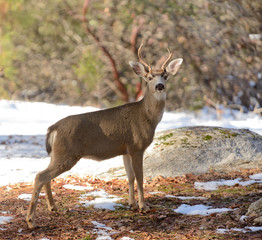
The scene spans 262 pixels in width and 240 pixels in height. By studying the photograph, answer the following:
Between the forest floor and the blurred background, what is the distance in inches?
410

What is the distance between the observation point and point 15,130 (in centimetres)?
1465

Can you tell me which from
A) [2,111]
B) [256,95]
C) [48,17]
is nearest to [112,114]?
[2,111]

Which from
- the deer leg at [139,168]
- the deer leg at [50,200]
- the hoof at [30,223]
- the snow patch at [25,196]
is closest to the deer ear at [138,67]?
the deer leg at [139,168]

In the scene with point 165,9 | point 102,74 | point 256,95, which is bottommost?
point 256,95

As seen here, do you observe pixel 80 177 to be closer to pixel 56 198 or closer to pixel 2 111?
pixel 56 198

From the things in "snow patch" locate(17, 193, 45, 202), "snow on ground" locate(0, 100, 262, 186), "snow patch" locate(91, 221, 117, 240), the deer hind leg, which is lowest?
"snow on ground" locate(0, 100, 262, 186)

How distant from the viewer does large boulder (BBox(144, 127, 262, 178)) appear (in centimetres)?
804

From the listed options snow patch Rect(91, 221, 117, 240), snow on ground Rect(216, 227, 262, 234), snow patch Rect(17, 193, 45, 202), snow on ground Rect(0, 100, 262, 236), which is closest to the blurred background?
snow on ground Rect(0, 100, 262, 236)

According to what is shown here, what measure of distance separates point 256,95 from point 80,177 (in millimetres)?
11316

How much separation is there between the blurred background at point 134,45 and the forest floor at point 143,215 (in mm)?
10418

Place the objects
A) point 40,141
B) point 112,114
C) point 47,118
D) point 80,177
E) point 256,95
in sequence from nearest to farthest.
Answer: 1. point 112,114
2. point 80,177
3. point 40,141
4. point 47,118
5. point 256,95

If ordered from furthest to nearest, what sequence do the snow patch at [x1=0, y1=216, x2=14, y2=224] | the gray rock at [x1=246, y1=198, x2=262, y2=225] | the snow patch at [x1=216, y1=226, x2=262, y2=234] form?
the snow patch at [x1=0, y1=216, x2=14, y2=224] < the gray rock at [x1=246, y1=198, x2=262, y2=225] < the snow patch at [x1=216, y1=226, x2=262, y2=234]

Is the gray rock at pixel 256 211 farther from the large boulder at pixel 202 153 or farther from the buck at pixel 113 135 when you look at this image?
the large boulder at pixel 202 153

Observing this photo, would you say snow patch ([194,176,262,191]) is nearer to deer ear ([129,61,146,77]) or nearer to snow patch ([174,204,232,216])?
snow patch ([174,204,232,216])
